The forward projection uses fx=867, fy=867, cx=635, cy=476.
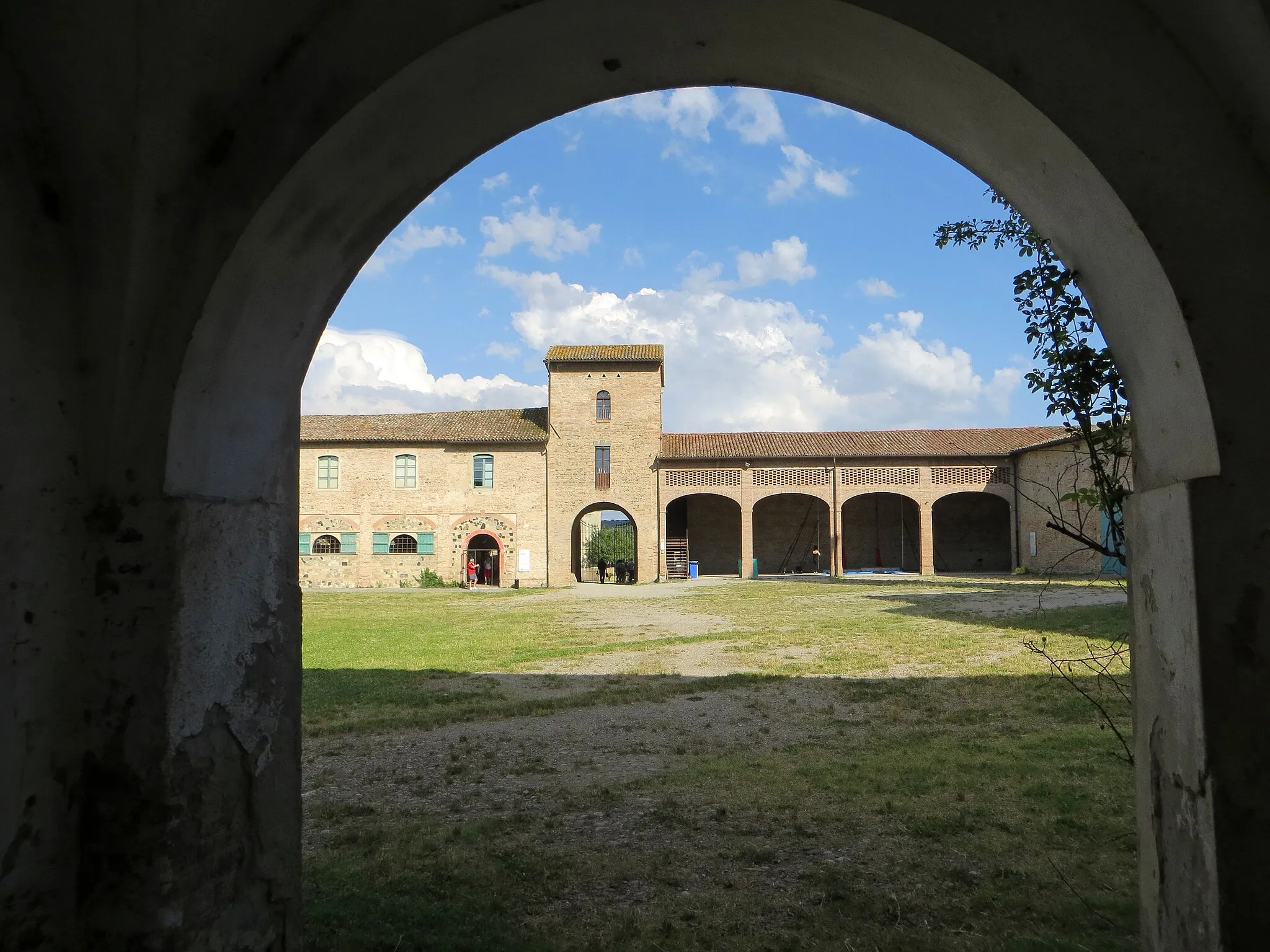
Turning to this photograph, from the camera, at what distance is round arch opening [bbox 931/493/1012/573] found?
38906mm

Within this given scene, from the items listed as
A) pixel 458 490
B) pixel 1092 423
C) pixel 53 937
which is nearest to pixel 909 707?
pixel 1092 423

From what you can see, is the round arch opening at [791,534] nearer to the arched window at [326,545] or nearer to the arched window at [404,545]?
the arched window at [404,545]

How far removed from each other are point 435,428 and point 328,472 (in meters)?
4.36

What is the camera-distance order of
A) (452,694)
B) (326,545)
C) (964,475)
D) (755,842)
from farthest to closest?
(964,475), (326,545), (452,694), (755,842)

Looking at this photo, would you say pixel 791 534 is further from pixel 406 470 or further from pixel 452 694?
pixel 452 694

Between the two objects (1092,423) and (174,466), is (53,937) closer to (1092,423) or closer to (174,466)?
(174,466)

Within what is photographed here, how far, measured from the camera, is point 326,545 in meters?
32.9

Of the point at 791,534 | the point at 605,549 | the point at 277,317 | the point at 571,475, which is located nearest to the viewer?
the point at 277,317

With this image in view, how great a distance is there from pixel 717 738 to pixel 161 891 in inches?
191

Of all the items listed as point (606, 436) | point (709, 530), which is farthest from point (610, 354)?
point (709, 530)

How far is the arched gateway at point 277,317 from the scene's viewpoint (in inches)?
69.4

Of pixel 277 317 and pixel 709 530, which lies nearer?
pixel 277 317

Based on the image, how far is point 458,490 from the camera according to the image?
3322cm

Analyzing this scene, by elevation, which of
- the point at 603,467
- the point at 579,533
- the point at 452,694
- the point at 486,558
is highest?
the point at 603,467
